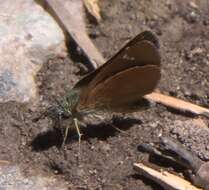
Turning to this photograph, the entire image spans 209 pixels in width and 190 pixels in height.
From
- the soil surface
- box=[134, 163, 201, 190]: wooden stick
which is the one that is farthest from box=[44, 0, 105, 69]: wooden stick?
box=[134, 163, 201, 190]: wooden stick

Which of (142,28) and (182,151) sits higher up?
(142,28)

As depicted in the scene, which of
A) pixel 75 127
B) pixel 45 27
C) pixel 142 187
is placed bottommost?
pixel 142 187

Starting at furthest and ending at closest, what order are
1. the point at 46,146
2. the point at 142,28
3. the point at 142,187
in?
1. the point at 142,28
2. the point at 46,146
3. the point at 142,187

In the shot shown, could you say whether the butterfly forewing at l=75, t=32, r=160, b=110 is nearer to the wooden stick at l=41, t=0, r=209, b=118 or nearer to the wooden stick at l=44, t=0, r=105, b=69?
the wooden stick at l=41, t=0, r=209, b=118

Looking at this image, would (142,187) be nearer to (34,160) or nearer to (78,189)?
(78,189)

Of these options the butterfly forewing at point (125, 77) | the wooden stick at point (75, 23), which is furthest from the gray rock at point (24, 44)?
the butterfly forewing at point (125, 77)

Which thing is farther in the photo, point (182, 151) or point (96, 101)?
point (96, 101)

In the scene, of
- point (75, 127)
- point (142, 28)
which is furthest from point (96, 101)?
point (142, 28)

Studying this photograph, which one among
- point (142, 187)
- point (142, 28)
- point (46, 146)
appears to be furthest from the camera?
point (142, 28)
